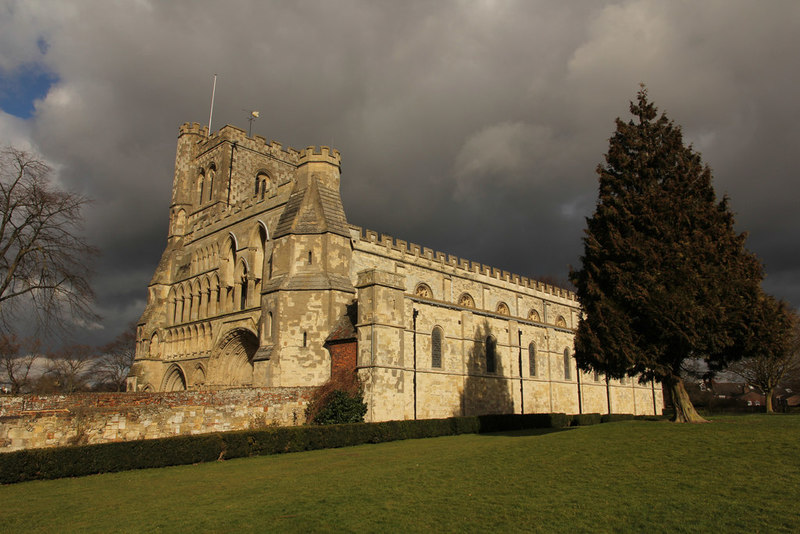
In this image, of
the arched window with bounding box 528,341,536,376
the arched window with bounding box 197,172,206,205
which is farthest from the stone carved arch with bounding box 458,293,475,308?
the arched window with bounding box 197,172,206,205

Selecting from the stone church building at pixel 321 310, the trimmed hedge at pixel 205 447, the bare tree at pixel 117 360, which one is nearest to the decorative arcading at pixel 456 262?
the stone church building at pixel 321 310

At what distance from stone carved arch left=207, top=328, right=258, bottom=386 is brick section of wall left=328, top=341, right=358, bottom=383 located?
7.42m

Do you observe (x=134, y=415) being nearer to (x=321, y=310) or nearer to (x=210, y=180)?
(x=321, y=310)

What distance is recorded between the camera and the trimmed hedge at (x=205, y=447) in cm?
1338

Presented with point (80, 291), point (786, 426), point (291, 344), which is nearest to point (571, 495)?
point (786, 426)

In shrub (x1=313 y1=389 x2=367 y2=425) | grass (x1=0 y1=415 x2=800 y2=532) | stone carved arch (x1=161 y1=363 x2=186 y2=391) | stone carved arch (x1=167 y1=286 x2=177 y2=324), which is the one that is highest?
stone carved arch (x1=167 y1=286 x2=177 y2=324)

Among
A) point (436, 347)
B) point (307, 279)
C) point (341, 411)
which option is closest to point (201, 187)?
point (307, 279)

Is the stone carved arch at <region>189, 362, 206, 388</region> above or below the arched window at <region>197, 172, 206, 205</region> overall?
below

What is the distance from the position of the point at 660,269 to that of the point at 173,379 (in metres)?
28.7

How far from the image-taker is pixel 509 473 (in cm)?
1098

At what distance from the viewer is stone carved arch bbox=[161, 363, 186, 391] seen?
33.3 m

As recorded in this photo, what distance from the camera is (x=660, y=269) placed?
16.9 meters

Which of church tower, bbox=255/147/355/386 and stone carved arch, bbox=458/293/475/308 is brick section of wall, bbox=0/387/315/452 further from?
stone carved arch, bbox=458/293/475/308

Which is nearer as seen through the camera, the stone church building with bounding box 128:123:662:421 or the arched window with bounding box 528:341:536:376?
the stone church building with bounding box 128:123:662:421
